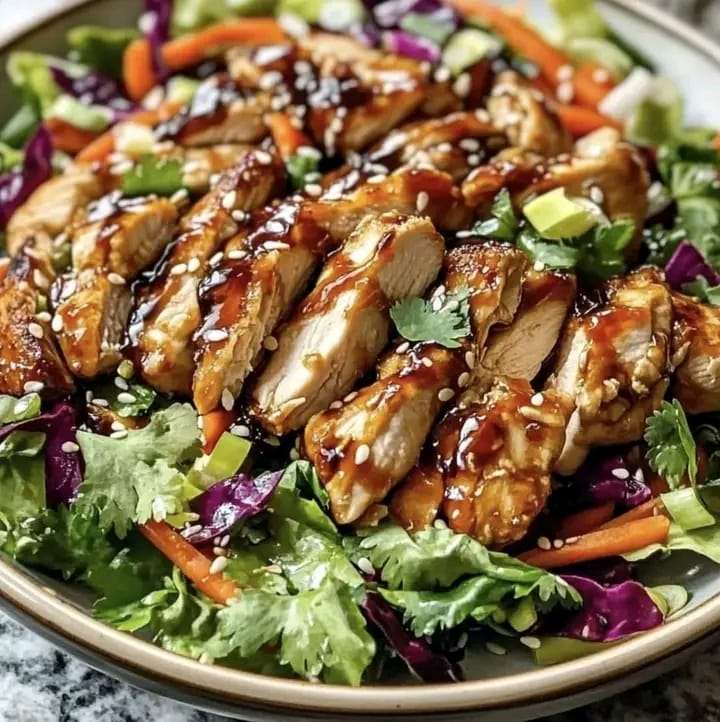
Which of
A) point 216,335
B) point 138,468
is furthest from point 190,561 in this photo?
point 216,335

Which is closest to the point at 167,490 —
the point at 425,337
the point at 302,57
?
the point at 425,337

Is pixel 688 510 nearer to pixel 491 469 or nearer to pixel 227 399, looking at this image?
pixel 491 469

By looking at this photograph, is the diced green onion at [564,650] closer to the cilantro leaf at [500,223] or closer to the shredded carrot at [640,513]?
the shredded carrot at [640,513]

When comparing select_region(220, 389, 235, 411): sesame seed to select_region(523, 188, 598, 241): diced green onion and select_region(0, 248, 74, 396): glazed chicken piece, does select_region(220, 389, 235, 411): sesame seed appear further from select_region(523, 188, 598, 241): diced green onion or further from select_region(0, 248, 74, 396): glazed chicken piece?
select_region(523, 188, 598, 241): diced green onion

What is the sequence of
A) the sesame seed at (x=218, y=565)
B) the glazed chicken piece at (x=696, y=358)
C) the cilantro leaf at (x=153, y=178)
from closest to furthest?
the sesame seed at (x=218, y=565) → the glazed chicken piece at (x=696, y=358) → the cilantro leaf at (x=153, y=178)

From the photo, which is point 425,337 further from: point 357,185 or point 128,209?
point 128,209

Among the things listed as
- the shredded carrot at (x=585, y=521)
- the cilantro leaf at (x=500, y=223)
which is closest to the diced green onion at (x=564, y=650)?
the shredded carrot at (x=585, y=521)

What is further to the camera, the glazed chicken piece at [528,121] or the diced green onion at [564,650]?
the glazed chicken piece at [528,121]
